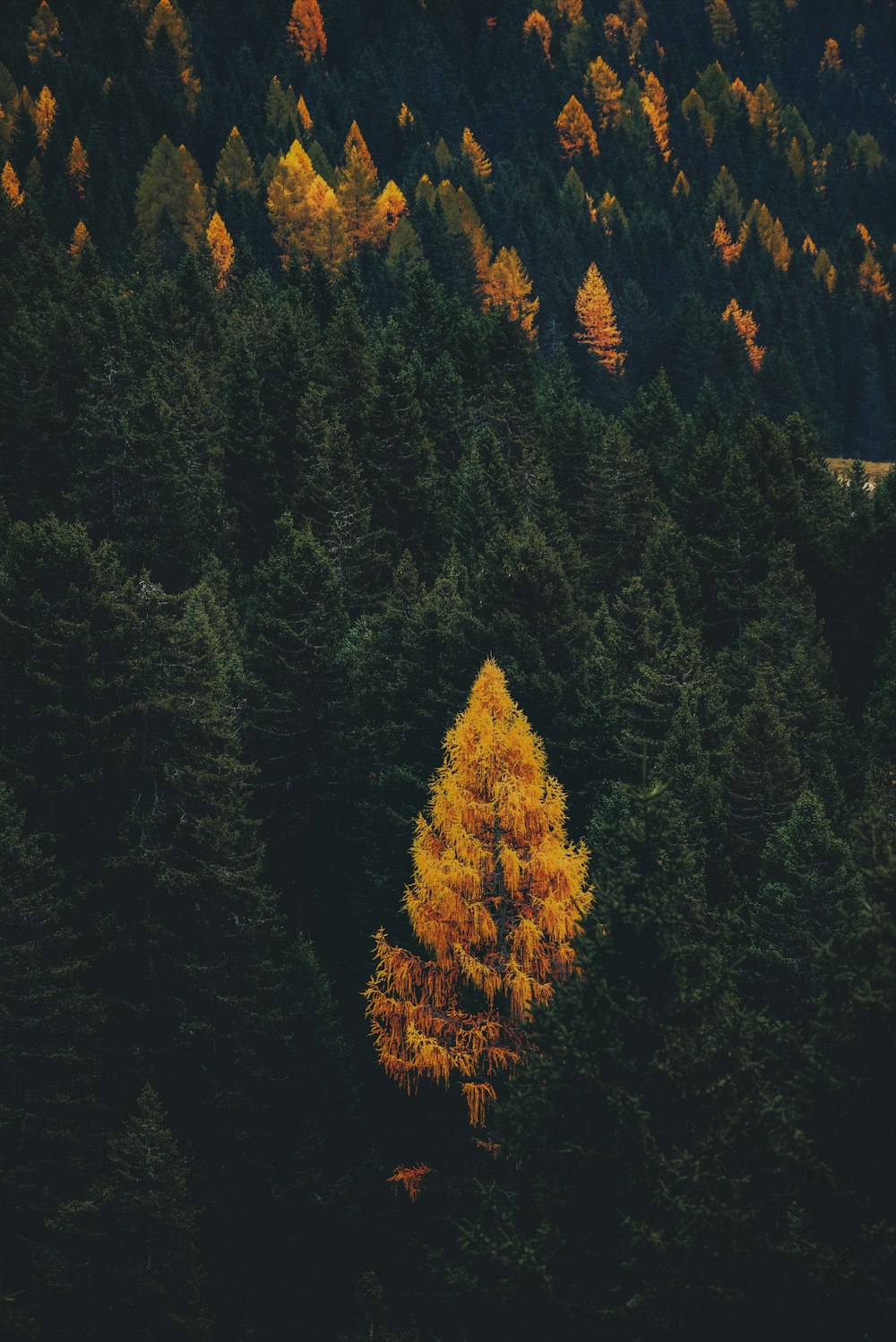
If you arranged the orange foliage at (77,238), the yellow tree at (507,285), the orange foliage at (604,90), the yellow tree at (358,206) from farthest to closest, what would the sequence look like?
1. the orange foliage at (604,90)
2. the yellow tree at (358,206)
3. the yellow tree at (507,285)
4. the orange foliage at (77,238)

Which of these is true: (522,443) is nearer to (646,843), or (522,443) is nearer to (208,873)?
(208,873)

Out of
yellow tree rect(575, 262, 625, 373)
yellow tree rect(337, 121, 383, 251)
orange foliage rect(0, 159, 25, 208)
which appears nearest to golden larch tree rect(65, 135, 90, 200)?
orange foliage rect(0, 159, 25, 208)

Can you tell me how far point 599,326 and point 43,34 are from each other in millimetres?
105782

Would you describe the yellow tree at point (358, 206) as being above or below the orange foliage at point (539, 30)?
below

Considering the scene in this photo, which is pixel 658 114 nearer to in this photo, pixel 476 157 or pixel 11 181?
pixel 476 157

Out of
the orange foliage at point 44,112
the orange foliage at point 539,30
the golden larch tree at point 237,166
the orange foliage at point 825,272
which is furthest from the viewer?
the orange foliage at point 539,30

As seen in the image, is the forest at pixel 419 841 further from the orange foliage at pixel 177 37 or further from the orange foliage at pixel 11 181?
the orange foliage at pixel 177 37

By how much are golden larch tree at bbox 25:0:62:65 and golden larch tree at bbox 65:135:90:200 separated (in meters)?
59.2

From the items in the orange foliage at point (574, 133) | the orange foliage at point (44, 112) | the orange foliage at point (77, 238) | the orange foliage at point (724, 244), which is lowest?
the orange foliage at point (77, 238)

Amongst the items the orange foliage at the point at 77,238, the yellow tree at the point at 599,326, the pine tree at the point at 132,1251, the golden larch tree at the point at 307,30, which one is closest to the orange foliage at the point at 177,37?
the golden larch tree at the point at 307,30

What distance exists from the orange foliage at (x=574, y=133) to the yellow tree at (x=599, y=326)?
7126 cm

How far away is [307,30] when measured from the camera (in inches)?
7347

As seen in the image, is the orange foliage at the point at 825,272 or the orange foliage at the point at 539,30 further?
the orange foliage at the point at 539,30

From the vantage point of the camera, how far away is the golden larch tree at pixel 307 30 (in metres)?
185
